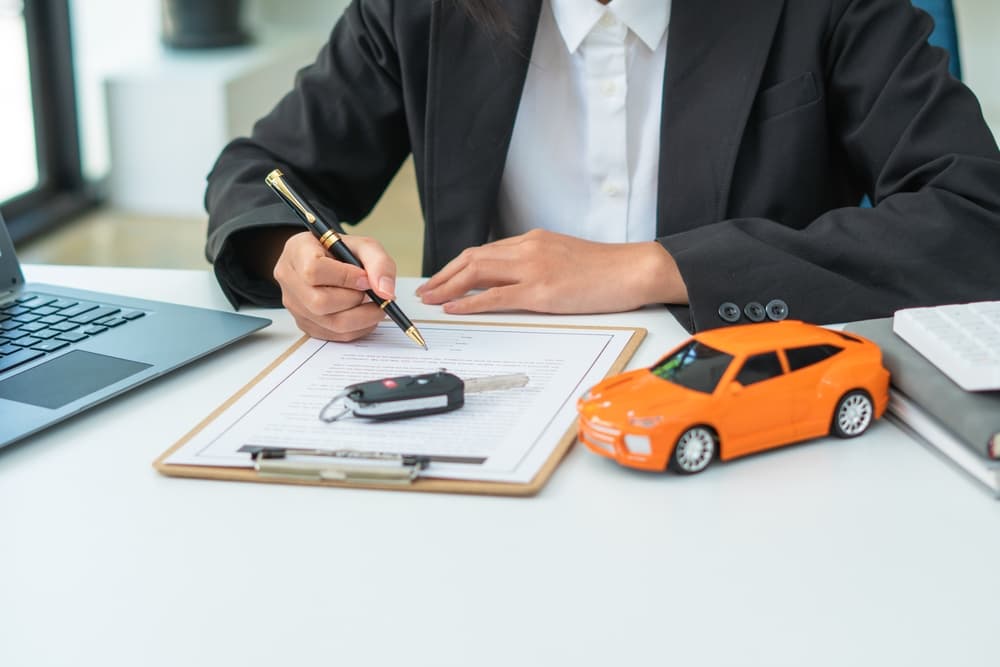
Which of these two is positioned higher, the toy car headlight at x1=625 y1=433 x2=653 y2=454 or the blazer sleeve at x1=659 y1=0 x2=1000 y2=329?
the blazer sleeve at x1=659 y1=0 x2=1000 y2=329

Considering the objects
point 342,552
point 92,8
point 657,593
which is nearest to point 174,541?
point 342,552

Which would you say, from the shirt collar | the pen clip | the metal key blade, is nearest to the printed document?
the metal key blade

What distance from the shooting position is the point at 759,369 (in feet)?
2.31

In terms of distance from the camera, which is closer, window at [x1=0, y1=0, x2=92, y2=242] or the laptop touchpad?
the laptop touchpad

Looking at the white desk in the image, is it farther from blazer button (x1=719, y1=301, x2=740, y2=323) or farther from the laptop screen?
the laptop screen

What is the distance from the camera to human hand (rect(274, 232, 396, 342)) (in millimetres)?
921

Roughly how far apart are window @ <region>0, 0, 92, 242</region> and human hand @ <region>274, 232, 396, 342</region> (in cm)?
271

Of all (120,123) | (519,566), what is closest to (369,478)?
(519,566)

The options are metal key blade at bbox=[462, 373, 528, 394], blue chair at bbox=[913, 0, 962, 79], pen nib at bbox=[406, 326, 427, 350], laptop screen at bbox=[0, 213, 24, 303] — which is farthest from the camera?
blue chair at bbox=[913, 0, 962, 79]

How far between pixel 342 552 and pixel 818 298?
0.50m

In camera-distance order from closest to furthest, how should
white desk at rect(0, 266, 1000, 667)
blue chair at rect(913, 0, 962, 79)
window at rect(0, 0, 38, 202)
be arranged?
white desk at rect(0, 266, 1000, 667), blue chair at rect(913, 0, 962, 79), window at rect(0, 0, 38, 202)

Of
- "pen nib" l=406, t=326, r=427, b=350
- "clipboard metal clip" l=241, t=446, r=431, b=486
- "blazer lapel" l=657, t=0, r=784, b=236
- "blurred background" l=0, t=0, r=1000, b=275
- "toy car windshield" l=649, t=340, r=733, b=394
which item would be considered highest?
"blazer lapel" l=657, t=0, r=784, b=236

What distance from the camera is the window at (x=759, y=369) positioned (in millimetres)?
696

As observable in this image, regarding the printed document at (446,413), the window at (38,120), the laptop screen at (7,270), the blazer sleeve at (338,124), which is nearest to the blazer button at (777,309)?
the printed document at (446,413)
